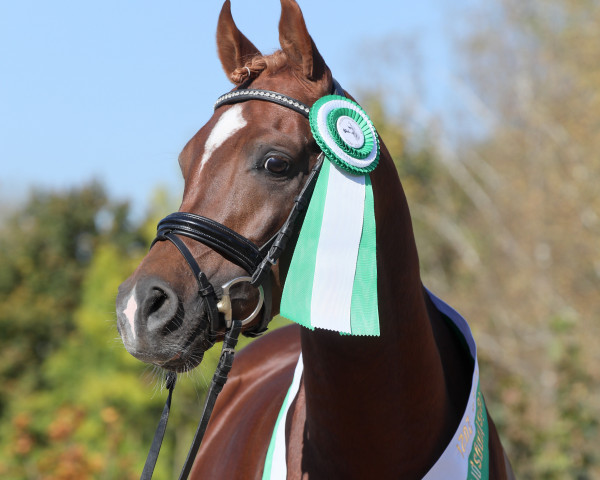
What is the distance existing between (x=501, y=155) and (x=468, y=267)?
4.03 meters

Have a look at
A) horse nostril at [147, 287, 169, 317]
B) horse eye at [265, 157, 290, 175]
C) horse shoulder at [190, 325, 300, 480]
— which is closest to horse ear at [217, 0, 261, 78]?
horse eye at [265, 157, 290, 175]

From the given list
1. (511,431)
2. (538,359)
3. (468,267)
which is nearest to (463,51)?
(468,267)

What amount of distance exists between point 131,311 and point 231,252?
317mm

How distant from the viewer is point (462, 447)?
7.46 feet

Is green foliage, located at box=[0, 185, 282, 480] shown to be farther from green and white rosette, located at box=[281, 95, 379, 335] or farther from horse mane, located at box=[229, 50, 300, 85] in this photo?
horse mane, located at box=[229, 50, 300, 85]

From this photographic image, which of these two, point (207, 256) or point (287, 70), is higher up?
point (287, 70)

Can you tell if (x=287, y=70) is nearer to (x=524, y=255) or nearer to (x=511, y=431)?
(x=511, y=431)

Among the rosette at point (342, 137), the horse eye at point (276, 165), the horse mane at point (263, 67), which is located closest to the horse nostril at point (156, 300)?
the horse eye at point (276, 165)

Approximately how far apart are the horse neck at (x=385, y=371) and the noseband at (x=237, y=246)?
0.23 meters

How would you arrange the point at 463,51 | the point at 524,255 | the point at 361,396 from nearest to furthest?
the point at 361,396 → the point at 524,255 → the point at 463,51

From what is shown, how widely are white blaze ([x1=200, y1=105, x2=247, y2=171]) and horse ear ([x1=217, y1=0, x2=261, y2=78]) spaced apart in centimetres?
38

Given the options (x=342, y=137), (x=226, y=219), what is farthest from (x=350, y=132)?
(x=226, y=219)

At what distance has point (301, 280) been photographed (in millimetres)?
2119

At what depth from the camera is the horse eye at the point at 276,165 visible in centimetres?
207
